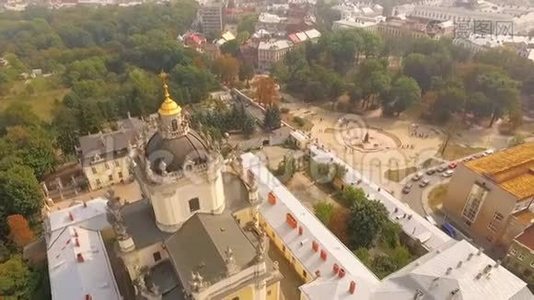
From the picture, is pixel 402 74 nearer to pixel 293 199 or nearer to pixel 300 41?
pixel 300 41

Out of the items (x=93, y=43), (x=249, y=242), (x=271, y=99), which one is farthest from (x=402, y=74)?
(x=93, y=43)

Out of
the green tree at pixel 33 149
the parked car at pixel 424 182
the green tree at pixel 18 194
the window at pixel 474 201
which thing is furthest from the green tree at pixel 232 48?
the window at pixel 474 201

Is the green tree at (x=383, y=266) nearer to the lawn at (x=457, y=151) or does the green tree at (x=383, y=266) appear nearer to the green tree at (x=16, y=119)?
the lawn at (x=457, y=151)

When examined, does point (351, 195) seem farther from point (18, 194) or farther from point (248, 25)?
point (248, 25)

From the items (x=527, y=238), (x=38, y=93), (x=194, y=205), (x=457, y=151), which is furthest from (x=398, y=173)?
(x=38, y=93)

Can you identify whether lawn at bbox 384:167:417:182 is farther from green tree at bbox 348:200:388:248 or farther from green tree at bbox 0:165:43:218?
green tree at bbox 0:165:43:218

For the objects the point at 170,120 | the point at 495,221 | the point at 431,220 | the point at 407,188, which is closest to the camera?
the point at 170,120

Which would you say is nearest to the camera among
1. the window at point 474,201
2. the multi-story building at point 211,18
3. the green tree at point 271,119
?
the window at point 474,201
